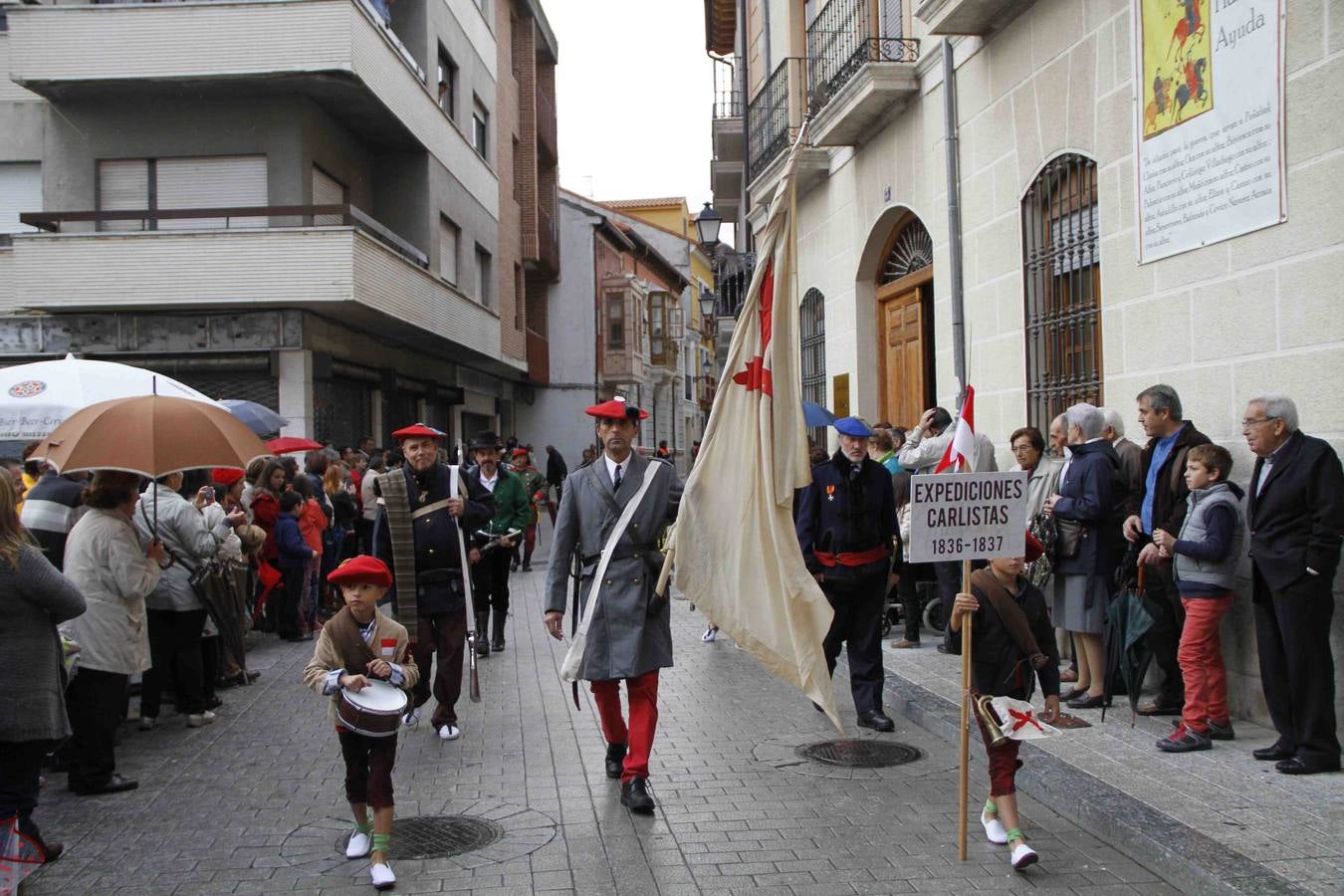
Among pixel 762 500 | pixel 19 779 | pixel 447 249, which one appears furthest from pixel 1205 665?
pixel 447 249

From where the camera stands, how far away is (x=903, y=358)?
14.2 meters

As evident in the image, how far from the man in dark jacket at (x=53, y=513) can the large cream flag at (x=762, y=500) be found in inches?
156

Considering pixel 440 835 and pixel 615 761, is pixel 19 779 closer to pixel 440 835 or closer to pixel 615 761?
pixel 440 835

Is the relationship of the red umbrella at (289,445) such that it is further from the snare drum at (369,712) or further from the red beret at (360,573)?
the snare drum at (369,712)

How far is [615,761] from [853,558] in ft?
7.15

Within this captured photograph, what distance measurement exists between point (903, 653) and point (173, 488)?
19.5 feet

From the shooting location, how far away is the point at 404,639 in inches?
216

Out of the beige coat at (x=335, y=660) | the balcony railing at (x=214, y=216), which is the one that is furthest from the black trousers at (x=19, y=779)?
the balcony railing at (x=214, y=216)

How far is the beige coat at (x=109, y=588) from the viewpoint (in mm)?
6682

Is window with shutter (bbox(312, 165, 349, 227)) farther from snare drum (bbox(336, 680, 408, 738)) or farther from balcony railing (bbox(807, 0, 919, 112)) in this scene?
snare drum (bbox(336, 680, 408, 738))

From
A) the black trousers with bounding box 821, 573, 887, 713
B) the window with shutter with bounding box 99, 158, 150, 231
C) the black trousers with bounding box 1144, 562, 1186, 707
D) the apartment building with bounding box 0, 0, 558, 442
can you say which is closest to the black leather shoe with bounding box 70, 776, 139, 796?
the black trousers with bounding box 821, 573, 887, 713

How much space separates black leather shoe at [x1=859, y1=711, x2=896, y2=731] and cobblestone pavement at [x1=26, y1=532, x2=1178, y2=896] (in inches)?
4.8

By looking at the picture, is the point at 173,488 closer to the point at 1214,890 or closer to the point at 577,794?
the point at 577,794

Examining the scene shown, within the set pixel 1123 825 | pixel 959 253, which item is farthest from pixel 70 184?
pixel 1123 825
